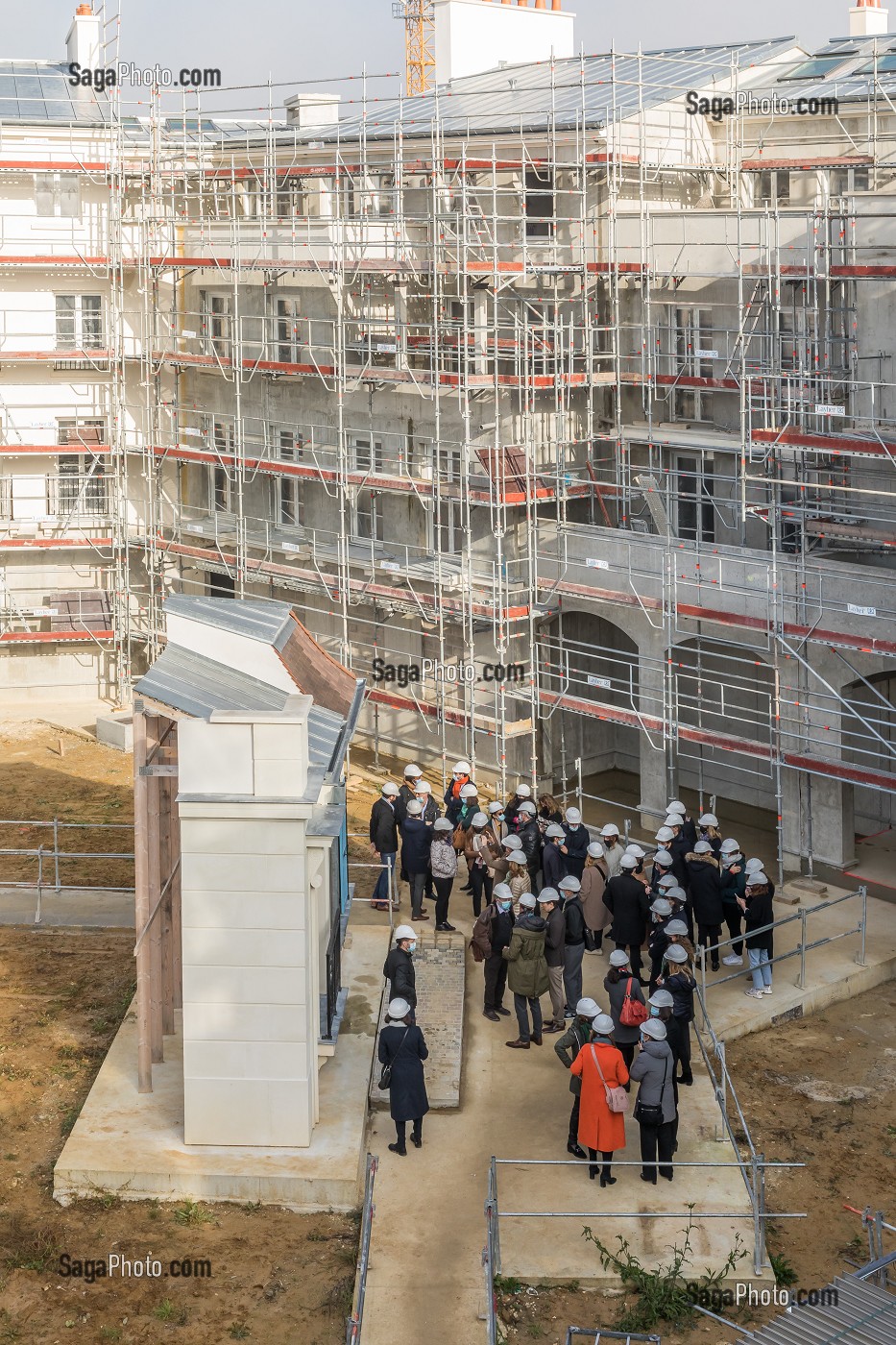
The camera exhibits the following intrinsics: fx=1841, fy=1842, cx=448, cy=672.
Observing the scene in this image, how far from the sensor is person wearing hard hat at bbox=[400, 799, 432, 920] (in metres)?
23.0

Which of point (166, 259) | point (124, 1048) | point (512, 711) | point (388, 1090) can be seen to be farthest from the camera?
point (166, 259)

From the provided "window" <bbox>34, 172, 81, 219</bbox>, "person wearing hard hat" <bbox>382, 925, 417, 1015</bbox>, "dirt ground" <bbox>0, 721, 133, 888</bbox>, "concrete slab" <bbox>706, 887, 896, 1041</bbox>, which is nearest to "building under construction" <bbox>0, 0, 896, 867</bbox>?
"window" <bbox>34, 172, 81, 219</bbox>

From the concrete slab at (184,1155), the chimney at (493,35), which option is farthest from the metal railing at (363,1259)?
the chimney at (493,35)

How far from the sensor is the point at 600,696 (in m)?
31.4

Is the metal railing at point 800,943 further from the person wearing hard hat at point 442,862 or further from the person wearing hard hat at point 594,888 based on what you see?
the person wearing hard hat at point 442,862

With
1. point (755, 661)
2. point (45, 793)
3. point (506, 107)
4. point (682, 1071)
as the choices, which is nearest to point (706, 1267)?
point (682, 1071)

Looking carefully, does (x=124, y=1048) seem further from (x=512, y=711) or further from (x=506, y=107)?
(x=506, y=107)

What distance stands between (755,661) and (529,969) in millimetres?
8335

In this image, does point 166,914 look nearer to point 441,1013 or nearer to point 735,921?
point 441,1013

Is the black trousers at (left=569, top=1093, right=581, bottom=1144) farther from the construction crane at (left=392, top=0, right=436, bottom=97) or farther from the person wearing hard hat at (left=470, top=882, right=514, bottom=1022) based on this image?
the construction crane at (left=392, top=0, right=436, bottom=97)

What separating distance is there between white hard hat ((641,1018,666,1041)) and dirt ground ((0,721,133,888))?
1090 centimetres

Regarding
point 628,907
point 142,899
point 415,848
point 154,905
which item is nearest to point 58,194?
point 415,848

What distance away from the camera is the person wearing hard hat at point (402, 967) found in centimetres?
1798

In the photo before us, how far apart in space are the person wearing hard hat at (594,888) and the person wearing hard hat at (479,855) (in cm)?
141
